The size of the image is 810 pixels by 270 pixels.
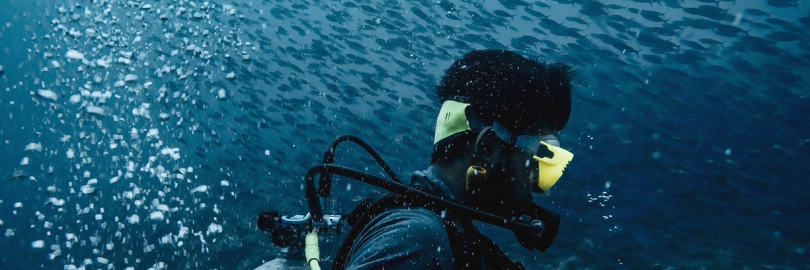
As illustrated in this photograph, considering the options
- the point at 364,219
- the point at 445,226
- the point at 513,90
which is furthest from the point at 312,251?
the point at 513,90

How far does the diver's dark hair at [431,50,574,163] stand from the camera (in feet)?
4.65

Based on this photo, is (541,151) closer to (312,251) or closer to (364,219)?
(364,219)

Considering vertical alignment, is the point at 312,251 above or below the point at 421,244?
below

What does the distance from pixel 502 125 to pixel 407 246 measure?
59 centimetres

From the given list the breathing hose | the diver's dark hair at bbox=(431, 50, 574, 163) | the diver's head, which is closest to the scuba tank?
the breathing hose

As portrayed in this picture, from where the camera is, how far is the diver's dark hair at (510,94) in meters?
1.42

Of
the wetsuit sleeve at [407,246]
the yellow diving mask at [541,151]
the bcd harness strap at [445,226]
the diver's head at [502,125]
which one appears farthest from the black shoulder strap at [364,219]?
the yellow diving mask at [541,151]

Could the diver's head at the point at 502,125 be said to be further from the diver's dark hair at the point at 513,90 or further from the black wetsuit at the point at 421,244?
the black wetsuit at the point at 421,244

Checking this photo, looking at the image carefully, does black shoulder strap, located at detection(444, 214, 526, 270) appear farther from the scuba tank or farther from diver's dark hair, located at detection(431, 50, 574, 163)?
diver's dark hair, located at detection(431, 50, 574, 163)

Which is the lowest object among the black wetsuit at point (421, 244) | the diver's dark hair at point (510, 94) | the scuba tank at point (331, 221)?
the scuba tank at point (331, 221)

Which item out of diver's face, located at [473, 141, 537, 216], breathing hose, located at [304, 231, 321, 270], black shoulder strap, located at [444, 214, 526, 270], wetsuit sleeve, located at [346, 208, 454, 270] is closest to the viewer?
wetsuit sleeve, located at [346, 208, 454, 270]

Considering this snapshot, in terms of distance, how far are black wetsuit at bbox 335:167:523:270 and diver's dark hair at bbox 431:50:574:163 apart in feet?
1.08

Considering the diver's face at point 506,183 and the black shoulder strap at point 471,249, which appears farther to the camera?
the diver's face at point 506,183

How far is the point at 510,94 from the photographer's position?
4.72 ft
